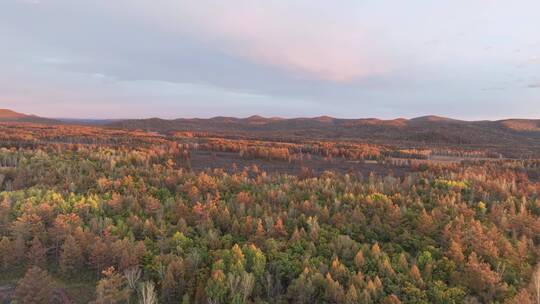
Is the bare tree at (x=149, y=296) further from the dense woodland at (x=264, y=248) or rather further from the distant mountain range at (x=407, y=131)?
the distant mountain range at (x=407, y=131)

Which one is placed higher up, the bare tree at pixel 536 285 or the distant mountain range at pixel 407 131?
the distant mountain range at pixel 407 131

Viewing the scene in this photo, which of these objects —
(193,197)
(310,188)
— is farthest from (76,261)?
(310,188)

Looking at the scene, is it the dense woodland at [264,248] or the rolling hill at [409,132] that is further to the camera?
the rolling hill at [409,132]

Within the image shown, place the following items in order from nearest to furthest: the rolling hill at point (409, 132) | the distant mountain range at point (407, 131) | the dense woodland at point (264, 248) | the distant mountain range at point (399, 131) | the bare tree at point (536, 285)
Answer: the bare tree at point (536, 285) → the dense woodland at point (264, 248) → the rolling hill at point (409, 132) → the distant mountain range at point (399, 131) → the distant mountain range at point (407, 131)

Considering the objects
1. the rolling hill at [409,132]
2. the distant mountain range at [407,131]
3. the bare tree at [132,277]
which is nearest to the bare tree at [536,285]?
the bare tree at [132,277]

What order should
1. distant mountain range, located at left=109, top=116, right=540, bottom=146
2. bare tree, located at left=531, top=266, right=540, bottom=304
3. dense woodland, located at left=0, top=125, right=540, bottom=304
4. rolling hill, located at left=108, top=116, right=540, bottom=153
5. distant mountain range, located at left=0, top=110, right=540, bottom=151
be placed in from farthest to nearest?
1. distant mountain range, located at left=109, top=116, right=540, bottom=146
2. distant mountain range, located at left=0, top=110, right=540, bottom=151
3. rolling hill, located at left=108, top=116, right=540, bottom=153
4. dense woodland, located at left=0, top=125, right=540, bottom=304
5. bare tree, located at left=531, top=266, right=540, bottom=304

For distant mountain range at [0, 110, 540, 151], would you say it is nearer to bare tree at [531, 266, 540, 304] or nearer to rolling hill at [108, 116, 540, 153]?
rolling hill at [108, 116, 540, 153]

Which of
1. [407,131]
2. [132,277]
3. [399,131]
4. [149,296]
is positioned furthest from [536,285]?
[399,131]

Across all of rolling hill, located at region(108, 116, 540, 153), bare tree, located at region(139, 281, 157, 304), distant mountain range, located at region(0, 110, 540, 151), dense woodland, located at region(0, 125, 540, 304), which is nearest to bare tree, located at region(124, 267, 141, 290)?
dense woodland, located at region(0, 125, 540, 304)

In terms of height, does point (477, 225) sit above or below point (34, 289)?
above

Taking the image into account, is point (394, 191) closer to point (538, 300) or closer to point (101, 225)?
point (538, 300)

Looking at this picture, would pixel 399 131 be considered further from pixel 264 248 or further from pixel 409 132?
pixel 264 248
